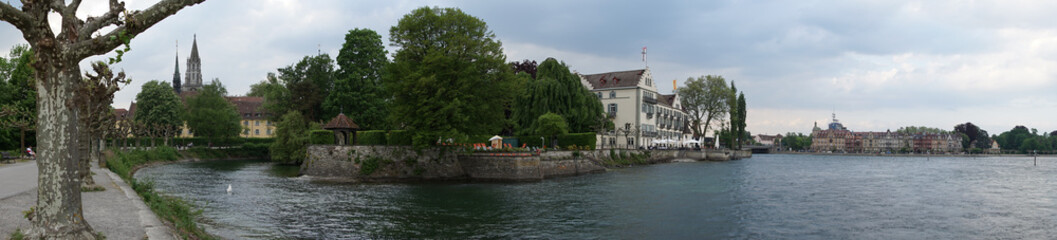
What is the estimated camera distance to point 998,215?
82.5 ft

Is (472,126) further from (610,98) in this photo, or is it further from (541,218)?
(610,98)

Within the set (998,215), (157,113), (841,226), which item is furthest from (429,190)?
(157,113)

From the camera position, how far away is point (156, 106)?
74.5 meters

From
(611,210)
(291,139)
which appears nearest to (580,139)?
(291,139)

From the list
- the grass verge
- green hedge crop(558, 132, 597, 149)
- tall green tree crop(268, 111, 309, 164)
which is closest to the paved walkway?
the grass verge

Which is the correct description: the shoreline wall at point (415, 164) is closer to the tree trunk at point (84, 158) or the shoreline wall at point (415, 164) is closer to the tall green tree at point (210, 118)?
the tree trunk at point (84, 158)

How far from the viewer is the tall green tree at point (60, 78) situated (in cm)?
877

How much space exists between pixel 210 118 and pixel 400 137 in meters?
44.9

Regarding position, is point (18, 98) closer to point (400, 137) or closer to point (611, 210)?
point (400, 137)

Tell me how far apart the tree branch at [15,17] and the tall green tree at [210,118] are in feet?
252

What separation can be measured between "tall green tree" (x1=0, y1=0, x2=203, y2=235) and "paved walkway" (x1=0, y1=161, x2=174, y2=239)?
6.46 ft

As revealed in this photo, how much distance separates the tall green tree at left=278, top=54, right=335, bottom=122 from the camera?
6212 centimetres

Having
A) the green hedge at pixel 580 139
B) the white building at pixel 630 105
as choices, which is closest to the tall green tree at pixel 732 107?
the white building at pixel 630 105

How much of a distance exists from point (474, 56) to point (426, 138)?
6.46m
